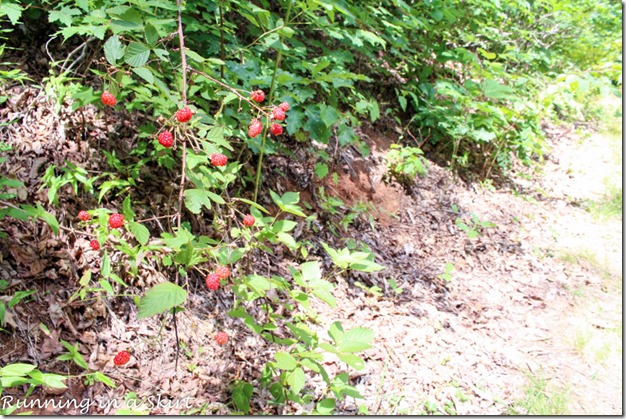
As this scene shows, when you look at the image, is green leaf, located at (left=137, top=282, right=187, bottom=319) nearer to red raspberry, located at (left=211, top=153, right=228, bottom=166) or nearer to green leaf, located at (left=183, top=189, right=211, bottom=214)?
green leaf, located at (left=183, top=189, right=211, bottom=214)

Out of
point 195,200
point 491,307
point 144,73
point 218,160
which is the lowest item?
point 491,307

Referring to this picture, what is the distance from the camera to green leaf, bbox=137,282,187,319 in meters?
1.20

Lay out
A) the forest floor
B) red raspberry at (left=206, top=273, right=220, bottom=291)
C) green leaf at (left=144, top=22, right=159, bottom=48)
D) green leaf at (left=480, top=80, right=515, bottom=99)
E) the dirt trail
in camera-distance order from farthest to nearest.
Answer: green leaf at (left=480, top=80, right=515, bottom=99), the dirt trail, the forest floor, green leaf at (left=144, top=22, right=159, bottom=48), red raspberry at (left=206, top=273, right=220, bottom=291)

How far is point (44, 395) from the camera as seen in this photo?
1.70 m

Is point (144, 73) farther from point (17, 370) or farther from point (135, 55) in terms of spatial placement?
point (17, 370)

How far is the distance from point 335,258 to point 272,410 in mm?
789

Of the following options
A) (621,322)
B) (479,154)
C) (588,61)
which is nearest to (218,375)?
(621,322)

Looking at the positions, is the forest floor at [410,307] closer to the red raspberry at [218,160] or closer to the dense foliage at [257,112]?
the dense foliage at [257,112]

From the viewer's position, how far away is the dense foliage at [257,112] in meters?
1.61

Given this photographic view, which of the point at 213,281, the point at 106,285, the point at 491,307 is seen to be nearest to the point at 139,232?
the point at 213,281

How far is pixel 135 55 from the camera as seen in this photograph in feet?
4.62

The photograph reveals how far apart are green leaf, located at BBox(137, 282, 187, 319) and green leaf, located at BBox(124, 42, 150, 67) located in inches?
28.9

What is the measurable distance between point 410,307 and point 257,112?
170cm

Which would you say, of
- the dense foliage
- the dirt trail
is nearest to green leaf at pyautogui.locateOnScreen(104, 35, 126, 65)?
the dense foliage
